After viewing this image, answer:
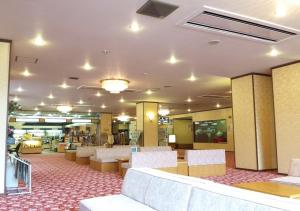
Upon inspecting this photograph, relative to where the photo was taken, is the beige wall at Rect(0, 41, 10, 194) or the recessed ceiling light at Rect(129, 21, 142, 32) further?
the beige wall at Rect(0, 41, 10, 194)

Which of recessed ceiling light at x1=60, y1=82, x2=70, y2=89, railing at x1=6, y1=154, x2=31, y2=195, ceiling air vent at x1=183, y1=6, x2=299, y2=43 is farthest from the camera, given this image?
recessed ceiling light at x1=60, y1=82, x2=70, y2=89

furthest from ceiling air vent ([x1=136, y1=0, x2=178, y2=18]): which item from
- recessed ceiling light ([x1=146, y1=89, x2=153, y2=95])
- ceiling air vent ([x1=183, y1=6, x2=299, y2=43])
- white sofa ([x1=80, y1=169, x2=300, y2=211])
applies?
recessed ceiling light ([x1=146, y1=89, x2=153, y2=95])

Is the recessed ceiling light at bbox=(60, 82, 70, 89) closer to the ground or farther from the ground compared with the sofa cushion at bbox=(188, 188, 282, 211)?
farther from the ground

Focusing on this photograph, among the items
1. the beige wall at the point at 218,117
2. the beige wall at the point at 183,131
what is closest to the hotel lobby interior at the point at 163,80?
the beige wall at the point at 218,117

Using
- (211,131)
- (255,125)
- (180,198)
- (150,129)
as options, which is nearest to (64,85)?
(150,129)

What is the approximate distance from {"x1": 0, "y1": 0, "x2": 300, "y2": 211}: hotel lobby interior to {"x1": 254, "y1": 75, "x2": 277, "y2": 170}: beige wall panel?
0.14 ft

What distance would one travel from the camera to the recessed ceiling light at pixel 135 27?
5.58 metres

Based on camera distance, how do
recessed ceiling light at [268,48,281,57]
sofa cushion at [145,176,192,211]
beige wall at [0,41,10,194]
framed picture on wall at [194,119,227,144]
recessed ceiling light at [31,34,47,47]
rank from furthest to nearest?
framed picture on wall at [194,119,227,144]
recessed ceiling light at [268,48,281,57]
recessed ceiling light at [31,34,47,47]
beige wall at [0,41,10,194]
sofa cushion at [145,176,192,211]

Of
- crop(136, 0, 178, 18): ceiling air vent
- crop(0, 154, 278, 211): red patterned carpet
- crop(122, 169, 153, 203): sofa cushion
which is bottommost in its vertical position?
crop(0, 154, 278, 211): red patterned carpet

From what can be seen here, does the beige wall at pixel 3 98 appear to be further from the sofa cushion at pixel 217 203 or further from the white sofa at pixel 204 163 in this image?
the sofa cushion at pixel 217 203

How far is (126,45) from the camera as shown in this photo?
6.88m

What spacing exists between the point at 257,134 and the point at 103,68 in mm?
5375

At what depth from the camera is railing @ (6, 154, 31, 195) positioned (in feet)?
21.1

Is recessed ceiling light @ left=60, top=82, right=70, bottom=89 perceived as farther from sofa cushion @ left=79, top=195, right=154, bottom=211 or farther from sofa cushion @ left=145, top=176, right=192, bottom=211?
sofa cushion @ left=145, top=176, right=192, bottom=211
